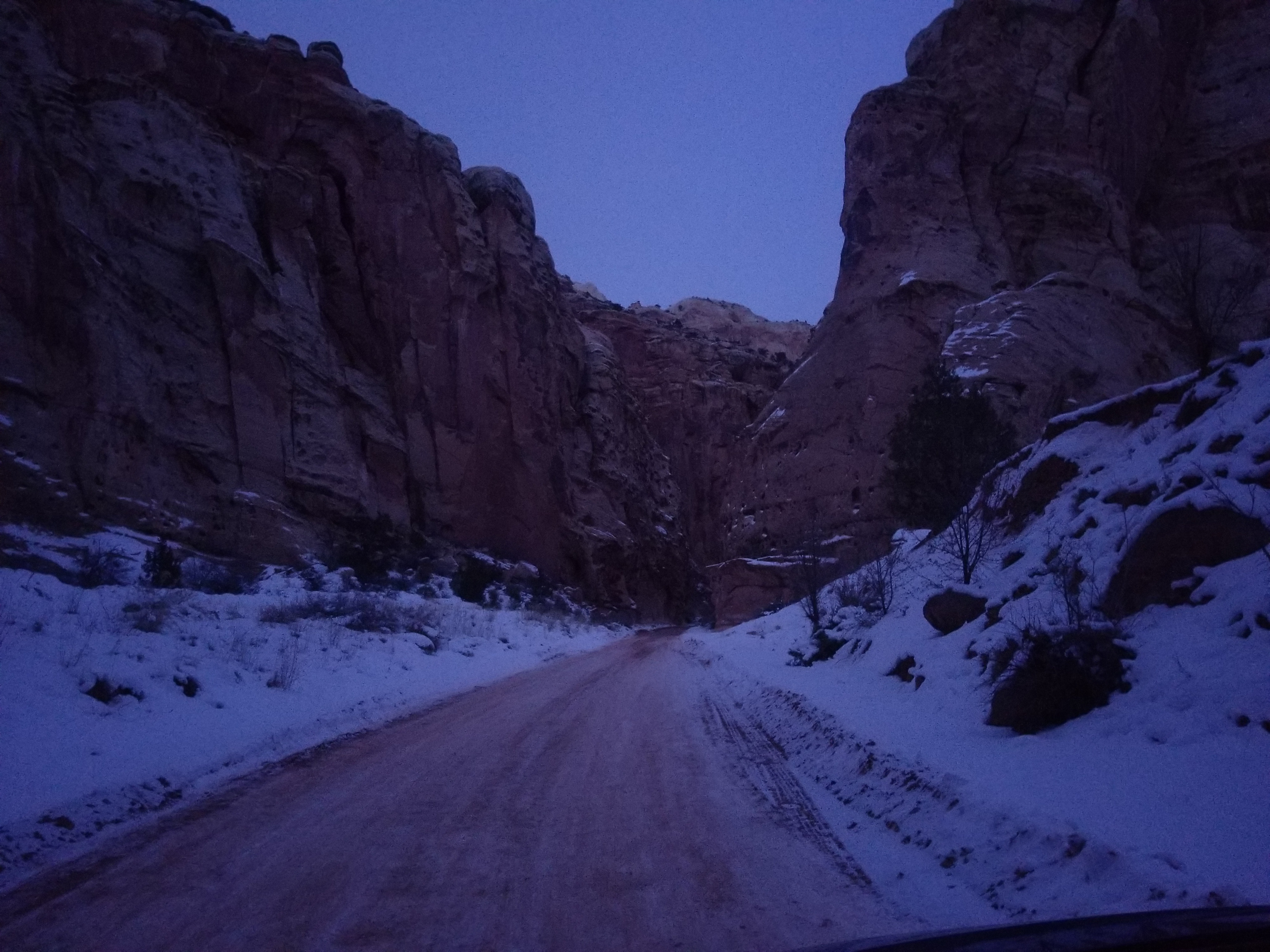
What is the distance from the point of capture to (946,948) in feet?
7.41

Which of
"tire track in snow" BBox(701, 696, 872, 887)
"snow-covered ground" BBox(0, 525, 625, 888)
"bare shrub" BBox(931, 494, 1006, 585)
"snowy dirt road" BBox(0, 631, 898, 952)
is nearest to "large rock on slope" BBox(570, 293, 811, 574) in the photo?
"bare shrub" BBox(931, 494, 1006, 585)

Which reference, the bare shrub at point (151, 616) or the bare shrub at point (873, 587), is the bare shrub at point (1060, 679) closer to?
the bare shrub at point (873, 587)

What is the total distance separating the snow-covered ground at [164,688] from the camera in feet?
17.2

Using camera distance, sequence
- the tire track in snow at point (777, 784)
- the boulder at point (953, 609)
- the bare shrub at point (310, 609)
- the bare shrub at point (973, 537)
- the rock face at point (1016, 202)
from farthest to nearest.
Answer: the rock face at point (1016, 202)
the bare shrub at point (310, 609)
the bare shrub at point (973, 537)
the boulder at point (953, 609)
the tire track in snow at point (777, 784)

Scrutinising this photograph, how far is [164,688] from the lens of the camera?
769cm

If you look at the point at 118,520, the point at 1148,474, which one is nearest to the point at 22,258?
the point at 118,520

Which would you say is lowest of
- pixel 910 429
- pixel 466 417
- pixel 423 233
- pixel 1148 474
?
pixel 1148 474

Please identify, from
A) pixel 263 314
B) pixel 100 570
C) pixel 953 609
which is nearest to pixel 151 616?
pixel 100 570

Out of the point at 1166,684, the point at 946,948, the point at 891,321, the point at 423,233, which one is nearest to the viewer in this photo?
the point at 946,948

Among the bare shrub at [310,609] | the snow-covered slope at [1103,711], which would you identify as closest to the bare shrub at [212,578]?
the bare shrub at [310,609]

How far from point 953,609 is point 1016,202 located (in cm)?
3603

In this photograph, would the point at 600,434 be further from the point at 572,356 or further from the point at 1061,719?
the point at 1061,719

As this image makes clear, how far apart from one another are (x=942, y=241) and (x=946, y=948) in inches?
1540

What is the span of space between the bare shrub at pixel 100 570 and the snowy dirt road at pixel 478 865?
8.82 metres
